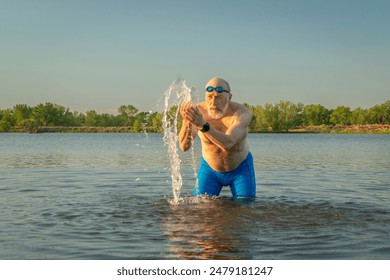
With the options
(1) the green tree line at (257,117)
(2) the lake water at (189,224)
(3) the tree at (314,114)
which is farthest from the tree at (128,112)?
(2) the lake water at (189,224)

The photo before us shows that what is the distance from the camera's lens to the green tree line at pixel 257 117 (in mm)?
128875

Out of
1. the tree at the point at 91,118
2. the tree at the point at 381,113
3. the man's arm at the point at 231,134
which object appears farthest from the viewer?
the tree at the point at 91,118

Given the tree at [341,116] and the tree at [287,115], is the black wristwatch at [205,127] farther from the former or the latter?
the tree at [341,116]

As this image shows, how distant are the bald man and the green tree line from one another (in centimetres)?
11472

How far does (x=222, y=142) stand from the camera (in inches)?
304

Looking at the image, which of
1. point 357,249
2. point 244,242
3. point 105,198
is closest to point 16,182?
point 105,198

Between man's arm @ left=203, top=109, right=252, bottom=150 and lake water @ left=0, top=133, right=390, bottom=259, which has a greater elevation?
man's arm @ left=203, top=109, right=252, bottom=150

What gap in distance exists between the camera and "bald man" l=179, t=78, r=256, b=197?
804cm

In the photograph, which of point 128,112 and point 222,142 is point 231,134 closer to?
point 222,142

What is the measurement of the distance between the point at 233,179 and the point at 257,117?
11686 centimetres

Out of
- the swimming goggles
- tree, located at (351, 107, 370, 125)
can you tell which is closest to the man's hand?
the swimming goggles

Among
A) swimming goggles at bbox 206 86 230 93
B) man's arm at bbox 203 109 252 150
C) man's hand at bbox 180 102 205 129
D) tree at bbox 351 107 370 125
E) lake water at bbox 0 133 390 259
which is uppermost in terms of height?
tree at bbox 351 107 370 125

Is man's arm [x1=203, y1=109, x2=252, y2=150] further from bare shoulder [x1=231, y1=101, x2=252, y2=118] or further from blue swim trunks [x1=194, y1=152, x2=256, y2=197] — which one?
blue swim trunks [x1=194, y1=152, x2=256, y2=197]
